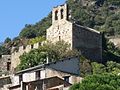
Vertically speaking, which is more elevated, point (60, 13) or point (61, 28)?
point (60, 13)

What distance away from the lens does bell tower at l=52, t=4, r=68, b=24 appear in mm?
83375

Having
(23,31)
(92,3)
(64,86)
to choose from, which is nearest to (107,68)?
(64,86)

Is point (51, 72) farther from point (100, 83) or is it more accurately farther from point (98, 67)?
point (98, 67)

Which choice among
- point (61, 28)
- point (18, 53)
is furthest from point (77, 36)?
point (18, 53)

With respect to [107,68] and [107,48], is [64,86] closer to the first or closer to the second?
[107,68]

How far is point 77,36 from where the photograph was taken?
3174 inches

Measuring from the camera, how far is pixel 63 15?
274 feet

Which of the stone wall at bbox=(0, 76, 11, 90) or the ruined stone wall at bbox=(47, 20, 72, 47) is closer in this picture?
the stone wall at bbox=(0, 76, 11, 90)

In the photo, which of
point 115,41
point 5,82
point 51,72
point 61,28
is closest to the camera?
point 51,72

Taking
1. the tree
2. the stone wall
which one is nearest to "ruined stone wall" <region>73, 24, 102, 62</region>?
the tree

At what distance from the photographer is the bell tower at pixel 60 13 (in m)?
83.4

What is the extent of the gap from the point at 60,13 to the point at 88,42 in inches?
168

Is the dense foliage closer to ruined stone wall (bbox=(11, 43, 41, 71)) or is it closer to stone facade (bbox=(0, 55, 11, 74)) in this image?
ruined stone wall (bbox=(11, 43, 41, 71))

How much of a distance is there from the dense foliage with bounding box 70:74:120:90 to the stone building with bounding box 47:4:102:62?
2818cm
